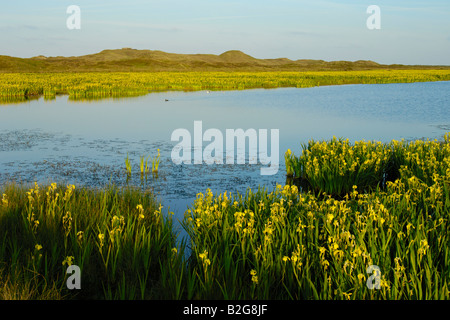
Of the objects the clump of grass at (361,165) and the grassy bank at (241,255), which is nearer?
the grassy bank at (241,255)

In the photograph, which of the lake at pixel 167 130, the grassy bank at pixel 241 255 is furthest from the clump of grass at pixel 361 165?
the grassy bank at pixel 241 255

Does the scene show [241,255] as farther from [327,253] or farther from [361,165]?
[361,165]

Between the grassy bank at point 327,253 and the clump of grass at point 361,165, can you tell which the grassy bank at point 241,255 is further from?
the clump of grass at point 361,165

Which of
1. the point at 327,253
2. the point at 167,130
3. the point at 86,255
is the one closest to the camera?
the point at 86,255

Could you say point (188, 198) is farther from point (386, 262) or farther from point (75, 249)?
point (386, 262)

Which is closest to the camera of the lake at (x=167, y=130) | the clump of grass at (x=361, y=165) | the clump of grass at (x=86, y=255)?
the clump of grass at (x=86, y=255)

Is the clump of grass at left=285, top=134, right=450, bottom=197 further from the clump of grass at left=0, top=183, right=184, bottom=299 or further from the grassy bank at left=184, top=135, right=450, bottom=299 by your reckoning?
the clump of grass at left=0, top=183, right=184, bottom=299

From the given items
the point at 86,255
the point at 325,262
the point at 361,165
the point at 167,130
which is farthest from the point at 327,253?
the point at 167,130

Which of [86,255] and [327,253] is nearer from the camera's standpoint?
[86,255]

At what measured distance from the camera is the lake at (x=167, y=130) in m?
→ 13.2

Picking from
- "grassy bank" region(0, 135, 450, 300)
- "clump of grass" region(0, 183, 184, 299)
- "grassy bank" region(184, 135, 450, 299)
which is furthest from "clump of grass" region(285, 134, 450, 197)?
"clump of grass" region(0, 183, 184, 299)

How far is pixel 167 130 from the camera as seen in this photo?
75.7 ft

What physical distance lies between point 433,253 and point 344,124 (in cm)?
2079
